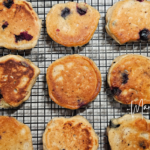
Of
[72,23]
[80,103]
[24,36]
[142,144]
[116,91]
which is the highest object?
[72,23]

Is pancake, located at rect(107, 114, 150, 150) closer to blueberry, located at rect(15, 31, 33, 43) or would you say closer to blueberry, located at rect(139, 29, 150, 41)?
blueberry, located at rect(139, 29, 150, 41)

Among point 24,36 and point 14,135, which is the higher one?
point 24,36

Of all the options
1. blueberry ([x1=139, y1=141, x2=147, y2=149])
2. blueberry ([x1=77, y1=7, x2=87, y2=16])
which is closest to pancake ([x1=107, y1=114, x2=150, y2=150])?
blueberry ([x1=139, y1=141, x2=147, y2=149])

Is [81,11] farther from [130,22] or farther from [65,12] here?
[130,22]

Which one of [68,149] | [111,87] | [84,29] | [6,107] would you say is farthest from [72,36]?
[68,149]

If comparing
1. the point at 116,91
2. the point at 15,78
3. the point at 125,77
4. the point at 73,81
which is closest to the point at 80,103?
the point at 73,81

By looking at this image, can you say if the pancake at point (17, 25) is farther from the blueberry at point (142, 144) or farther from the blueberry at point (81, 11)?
the blueberry at point (142, 144)

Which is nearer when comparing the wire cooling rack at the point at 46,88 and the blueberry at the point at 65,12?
the blueberry at the point at 65,12

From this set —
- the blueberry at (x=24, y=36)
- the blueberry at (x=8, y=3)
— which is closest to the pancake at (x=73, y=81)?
the blueberry at (x=24, y=36)
